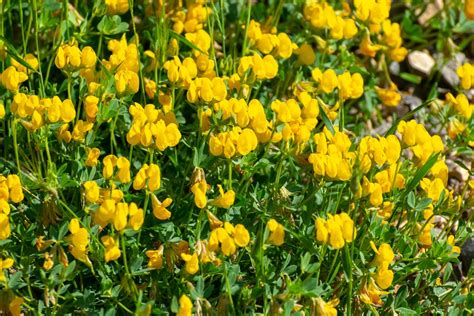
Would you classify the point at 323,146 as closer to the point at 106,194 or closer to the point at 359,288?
the point at 359,288

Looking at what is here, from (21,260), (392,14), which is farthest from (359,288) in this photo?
(392,14)

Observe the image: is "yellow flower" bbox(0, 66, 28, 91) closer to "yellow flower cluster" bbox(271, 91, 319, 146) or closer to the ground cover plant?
the ground cover plant

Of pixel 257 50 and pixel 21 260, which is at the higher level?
pixel 257 50

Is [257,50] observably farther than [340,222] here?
Yes

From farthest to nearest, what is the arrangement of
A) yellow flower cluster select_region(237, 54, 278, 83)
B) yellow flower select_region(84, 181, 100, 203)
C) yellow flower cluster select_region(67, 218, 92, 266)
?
1. yellow flower cluster select_region(237, 54, 278, 83)
2. yellow flower select_region(84, 181, 100, 203)
3. yellow flower cluster select_region(67, 218, 92, 266)

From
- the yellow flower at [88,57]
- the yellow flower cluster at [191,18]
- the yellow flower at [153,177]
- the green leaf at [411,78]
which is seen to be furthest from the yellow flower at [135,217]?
the green leaf at [411,78]

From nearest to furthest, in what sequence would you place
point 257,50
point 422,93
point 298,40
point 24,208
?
1. point 24,208
2. point 257,50
3. point 298,40
4. point 422,93

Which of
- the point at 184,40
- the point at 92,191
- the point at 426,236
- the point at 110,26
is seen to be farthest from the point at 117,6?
the point at 426,236

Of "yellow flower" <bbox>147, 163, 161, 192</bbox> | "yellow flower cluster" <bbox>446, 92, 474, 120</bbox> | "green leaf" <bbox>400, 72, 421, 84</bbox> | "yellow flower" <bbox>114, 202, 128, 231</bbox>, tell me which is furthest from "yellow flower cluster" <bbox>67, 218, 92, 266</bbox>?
"green leaf" <bbox>400, 72, 421, 84</bbox>

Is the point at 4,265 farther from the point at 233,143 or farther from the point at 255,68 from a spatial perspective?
the point at 255,68
